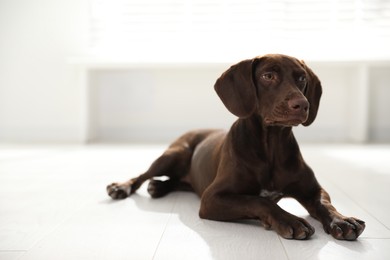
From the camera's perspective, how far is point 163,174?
255cm

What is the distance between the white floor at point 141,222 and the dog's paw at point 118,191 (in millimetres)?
47

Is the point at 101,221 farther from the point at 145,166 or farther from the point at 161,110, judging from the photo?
the point at 161,110

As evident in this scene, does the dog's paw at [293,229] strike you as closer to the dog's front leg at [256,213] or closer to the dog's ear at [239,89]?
the dog's front leg at [256,213]

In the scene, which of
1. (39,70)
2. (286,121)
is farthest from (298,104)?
(39,70)

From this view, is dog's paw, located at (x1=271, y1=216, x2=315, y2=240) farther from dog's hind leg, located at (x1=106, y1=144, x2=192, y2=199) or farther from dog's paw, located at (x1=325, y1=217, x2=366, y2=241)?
dog's hind leg, located at (x1=106, y1=144, x2=192, y2=199)

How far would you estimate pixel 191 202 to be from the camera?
7.64 ft

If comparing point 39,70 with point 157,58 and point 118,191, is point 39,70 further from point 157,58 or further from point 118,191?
point 118,191

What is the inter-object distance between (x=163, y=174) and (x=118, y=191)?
0.29 m

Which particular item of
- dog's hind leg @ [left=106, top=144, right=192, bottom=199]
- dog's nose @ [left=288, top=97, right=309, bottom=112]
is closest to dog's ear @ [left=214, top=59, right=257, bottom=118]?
dog's nose @ [left=288, top=97, right=309, bottom=112]

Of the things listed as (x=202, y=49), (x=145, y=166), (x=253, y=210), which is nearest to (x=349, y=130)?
(x=202, y=49)

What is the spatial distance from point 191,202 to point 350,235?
947 mm

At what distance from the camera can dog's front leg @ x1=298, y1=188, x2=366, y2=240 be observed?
1604 millimetres

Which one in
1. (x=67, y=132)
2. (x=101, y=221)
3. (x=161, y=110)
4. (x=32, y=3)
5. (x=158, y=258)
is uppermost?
(x=32, y=3)

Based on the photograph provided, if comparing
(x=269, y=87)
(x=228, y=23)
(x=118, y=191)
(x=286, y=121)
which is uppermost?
(x=228, y=23)
